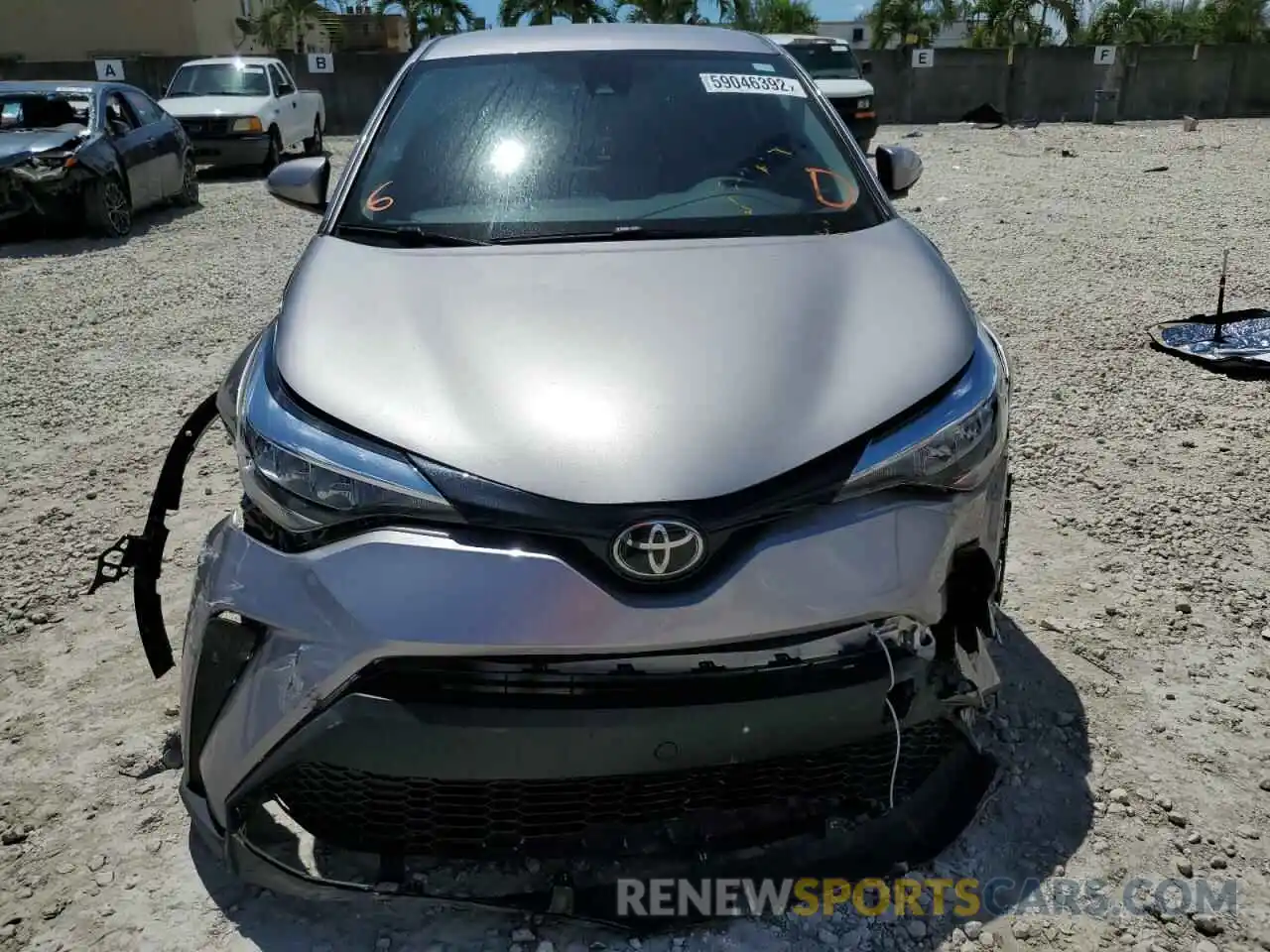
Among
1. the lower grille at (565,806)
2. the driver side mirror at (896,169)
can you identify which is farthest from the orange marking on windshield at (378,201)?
the driver side mirror at (896,169)

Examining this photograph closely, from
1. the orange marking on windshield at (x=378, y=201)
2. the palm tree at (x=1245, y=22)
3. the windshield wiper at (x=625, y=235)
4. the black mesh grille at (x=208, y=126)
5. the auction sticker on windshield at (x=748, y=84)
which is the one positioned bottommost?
the windshield wiper at (x=625, y=235)

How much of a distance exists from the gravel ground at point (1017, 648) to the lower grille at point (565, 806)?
236mm

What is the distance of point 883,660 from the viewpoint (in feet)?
5.85

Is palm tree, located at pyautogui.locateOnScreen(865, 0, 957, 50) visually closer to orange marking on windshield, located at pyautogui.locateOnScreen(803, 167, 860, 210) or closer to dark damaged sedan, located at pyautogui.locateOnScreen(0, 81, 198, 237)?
dark damaged sedan, located at pyautogui.locateOnScreen(0, 81, 198, 237)

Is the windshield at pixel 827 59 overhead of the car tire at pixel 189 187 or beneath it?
overhead

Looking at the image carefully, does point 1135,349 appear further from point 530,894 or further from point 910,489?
point 530,894

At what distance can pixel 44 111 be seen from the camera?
960cm

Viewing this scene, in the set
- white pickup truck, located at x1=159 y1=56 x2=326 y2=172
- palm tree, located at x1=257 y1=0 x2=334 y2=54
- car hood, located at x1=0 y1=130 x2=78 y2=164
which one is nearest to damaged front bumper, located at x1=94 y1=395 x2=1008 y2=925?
car hood, located at x1=0 y1=130 x2=78 y2=164

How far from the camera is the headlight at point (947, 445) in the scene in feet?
6.00

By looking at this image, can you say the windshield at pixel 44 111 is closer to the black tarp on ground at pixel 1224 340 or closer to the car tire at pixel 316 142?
the car tire at pixel 316 142

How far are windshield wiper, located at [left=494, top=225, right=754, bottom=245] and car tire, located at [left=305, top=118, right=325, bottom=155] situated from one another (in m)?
15.4

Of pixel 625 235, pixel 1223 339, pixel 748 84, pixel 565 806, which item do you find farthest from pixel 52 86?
pixel 565 806

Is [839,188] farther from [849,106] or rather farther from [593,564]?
[849,106]

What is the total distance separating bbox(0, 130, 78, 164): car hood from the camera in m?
8.80
